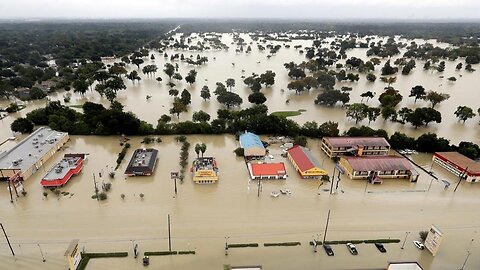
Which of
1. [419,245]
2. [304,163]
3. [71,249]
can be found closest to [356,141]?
[304,163]

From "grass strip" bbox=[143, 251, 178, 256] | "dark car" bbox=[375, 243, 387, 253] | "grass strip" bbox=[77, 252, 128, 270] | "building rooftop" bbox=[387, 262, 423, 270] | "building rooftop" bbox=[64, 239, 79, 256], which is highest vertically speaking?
"building rooftop" bbox=[387, 262, 423, 270]

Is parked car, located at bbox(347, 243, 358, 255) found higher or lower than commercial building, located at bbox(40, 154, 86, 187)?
lower

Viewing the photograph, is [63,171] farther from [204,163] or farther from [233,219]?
[233,219]

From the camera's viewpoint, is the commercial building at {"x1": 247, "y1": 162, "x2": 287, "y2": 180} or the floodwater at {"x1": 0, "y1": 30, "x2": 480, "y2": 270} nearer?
the floodwater at {"x1": 0, "y1": 30, "x2": 480, "y2": 270}

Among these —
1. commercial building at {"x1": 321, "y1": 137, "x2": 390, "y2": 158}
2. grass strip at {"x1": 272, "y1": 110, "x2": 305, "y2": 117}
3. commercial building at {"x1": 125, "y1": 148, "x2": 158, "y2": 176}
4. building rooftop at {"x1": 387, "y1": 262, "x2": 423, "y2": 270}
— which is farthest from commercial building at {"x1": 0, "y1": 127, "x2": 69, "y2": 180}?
building rooftop at {"x1": 387, "y1": 262, "x2": 423, "y2": 270}

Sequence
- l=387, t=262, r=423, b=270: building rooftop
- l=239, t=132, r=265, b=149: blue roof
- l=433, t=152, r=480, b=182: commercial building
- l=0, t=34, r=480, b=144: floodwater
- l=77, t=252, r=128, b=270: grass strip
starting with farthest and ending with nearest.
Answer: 1. l=0, t=34, r=480, b=144: floodwater
2. l=239, t=132, r=265, b=149: blue roof
3. l=433, t=152, r=480, b=182: commercial building
4. l=77, t=252, r=128, b=270: grass strip
5. l=387, t=262, r=423, b=270: building rooftop

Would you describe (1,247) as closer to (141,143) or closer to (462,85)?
(141,143)

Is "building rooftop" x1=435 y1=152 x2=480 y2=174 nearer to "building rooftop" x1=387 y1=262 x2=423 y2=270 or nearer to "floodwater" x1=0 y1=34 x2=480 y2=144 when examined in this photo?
"floodwater" x1=0 y1=34 x2=480 y2=144
